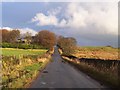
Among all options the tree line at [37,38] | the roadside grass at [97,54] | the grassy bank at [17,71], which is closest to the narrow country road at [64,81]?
the grassy bank at [17,71]

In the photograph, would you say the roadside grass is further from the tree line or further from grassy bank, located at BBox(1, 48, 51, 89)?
grassy bank, located at BBox(1, 48, 51, 89)

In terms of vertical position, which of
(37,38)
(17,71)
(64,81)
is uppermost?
(37,38)

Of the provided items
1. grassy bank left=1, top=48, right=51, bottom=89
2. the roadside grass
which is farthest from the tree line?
grassy bank left=1, top=48, right=51, bottom=89

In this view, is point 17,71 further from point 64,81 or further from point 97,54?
point 97,54

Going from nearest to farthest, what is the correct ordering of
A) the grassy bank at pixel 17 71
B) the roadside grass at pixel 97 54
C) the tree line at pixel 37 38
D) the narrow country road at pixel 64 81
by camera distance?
1. the grassy bank at pixel 17 71
2. the narrow country road at pixel 64 81
3. the roadside grass at pixel 97 54
4. the tree line at pixel 37 38

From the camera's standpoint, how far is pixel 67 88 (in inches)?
653

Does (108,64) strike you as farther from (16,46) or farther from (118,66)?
(16,46)

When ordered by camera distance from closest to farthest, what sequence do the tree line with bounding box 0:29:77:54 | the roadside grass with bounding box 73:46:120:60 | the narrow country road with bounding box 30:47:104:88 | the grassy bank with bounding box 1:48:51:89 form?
the grassy bank with bounding box 1:48:51:89 → the narrow country road with bounding box 30:47:104:88 → the roadside grass with bounding box 73:46:120:60 → the tree line with bounding box 0:29:77:54

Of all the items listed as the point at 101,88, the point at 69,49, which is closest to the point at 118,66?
the point at 101,88

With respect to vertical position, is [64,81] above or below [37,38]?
below

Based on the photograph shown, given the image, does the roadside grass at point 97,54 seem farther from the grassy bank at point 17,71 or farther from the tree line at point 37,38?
the grassy bank at point 17,71

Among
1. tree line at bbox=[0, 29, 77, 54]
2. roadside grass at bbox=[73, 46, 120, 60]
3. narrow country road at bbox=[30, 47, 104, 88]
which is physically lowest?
roadside grass at bbox=[73, 46, 120, 60]

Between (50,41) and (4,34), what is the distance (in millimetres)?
31299

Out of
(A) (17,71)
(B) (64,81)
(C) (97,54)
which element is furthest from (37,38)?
(B) (64,81)
